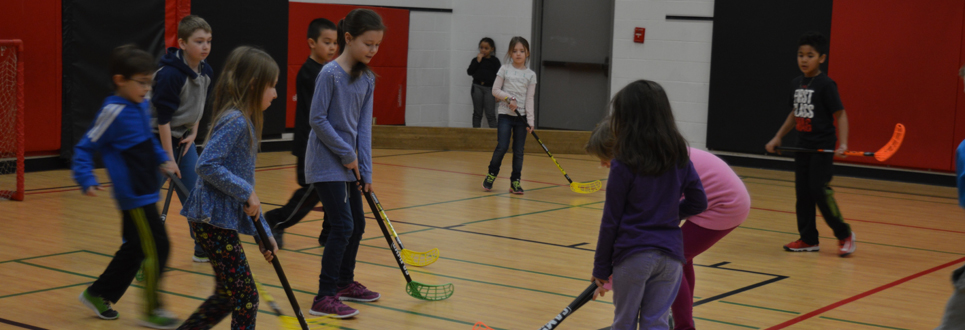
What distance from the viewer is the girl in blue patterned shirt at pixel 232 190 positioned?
8.82ft

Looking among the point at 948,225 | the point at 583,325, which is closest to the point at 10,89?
the point at 583,325

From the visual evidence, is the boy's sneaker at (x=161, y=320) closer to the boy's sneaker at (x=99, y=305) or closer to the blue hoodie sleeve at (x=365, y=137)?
the boy's sneaker at (x=99, y=305)

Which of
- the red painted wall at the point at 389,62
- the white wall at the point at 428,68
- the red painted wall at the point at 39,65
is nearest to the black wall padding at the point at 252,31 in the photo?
the red painted wall at the point at 389,62

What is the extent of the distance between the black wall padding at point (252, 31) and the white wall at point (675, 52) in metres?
3.94

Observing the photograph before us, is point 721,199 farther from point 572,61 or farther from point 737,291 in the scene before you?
point 572,61

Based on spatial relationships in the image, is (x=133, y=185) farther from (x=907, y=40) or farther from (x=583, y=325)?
(x=907, y=40)

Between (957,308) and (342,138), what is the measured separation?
2156mm

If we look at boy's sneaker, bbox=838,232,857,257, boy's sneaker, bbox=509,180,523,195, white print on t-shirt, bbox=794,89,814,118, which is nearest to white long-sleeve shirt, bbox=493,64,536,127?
boy's sneaker, bbox=509,180,523,195

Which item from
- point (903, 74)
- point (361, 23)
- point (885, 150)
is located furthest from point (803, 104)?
point (903, 74)

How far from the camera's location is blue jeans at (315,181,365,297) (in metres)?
3.46

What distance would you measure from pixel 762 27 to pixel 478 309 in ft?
23.2

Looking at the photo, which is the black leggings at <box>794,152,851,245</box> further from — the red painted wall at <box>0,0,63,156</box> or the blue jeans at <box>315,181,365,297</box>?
the red painted wall at <box>0,0,63,156</box>

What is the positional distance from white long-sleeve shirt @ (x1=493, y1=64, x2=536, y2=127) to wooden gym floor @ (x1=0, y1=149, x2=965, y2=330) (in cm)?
70

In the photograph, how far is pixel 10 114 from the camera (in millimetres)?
7234
